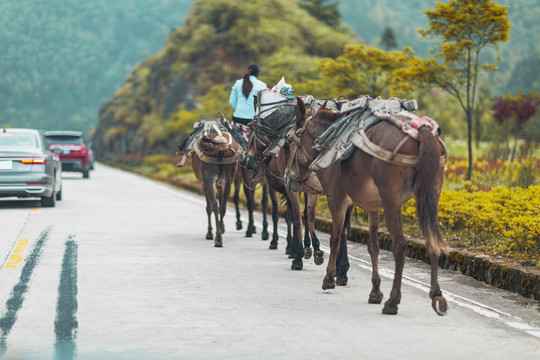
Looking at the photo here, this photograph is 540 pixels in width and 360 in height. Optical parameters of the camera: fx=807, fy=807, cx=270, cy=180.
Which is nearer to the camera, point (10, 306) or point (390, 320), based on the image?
point (390, 320)

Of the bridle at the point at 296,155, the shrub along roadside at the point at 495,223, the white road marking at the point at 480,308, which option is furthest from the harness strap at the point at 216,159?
the white road marking at the point at 480,308

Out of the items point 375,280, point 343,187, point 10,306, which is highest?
point 343,187

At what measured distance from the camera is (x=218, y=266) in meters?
9.89

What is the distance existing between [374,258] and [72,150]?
28792 millimetres

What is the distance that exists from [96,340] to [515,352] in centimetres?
306

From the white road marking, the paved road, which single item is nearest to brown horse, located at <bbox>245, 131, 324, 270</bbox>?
the paved road

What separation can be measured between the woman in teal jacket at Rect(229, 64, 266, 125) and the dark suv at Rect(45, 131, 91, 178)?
Result: 73.4ft

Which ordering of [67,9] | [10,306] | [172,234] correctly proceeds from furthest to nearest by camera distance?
1. [67,9]
2. [172,234]
3. [10,306]

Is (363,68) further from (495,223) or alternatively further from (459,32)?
(495,223)

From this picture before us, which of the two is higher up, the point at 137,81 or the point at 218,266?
the point at 137,81

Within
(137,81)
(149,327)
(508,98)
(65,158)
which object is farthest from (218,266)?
(137,81)

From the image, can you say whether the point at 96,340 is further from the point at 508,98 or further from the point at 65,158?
the point at 65,158

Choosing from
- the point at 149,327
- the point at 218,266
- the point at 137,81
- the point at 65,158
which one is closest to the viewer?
the point at 149,327

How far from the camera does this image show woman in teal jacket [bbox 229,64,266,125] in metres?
12.6
